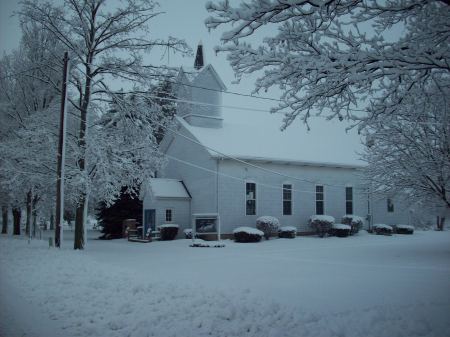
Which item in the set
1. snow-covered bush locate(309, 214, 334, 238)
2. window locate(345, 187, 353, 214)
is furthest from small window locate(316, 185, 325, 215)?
window locate(345, 187, 353, 214)

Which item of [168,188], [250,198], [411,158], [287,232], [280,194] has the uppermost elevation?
[411,158]

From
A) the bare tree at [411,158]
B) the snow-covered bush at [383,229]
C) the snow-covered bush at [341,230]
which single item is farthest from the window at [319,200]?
the bare tree at [411,158]

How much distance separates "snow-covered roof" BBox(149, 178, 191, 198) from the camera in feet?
88.1

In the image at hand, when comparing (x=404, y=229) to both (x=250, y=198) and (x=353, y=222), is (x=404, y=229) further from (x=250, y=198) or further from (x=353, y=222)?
(x=250, y=198)

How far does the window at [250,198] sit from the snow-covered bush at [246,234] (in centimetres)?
264

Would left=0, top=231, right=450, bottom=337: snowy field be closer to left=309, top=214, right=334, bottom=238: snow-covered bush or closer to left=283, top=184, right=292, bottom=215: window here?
left=309, top=214, right=334, bottom=238: snow-covered bush

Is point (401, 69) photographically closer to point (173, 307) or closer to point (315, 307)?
point (315, 307)

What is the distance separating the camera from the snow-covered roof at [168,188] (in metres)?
26.9

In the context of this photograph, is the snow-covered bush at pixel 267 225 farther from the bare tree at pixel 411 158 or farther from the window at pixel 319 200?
the bare tree at pixel 411 158

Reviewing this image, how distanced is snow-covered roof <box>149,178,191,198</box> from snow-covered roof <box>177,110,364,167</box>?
392cm

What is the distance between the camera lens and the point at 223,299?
→ 7.59 meters

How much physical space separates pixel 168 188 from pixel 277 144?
859 centimetres

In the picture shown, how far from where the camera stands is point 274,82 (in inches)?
294

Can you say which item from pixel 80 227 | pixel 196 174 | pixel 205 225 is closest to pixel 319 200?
pixel 196 174
